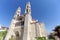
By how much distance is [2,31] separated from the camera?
1842 inches

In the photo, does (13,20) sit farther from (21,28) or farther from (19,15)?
(21,28)

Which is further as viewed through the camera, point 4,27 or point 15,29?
point 4,27

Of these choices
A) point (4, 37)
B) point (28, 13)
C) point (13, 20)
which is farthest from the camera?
point (13, 20)

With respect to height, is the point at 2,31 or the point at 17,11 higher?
the point at 17,11

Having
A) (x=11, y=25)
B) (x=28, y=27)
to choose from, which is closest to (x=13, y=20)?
(x=11, y=25)

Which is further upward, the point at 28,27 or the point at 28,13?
the point at 28,13

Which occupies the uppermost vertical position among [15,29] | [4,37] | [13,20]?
[13,20]

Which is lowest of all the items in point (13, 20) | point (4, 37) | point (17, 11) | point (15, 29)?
point (4, 37)

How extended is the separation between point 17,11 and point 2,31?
13361mm

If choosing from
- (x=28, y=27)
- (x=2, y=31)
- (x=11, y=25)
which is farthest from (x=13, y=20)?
(x=28, y=27)

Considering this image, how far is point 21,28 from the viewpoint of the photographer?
147ft

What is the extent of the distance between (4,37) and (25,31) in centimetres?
912

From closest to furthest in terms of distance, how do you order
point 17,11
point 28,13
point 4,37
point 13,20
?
1. point 4,37
2. point 28,13
3. point 13,20
4. point 17,11

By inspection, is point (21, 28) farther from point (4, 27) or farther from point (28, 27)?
point (4, 27)
